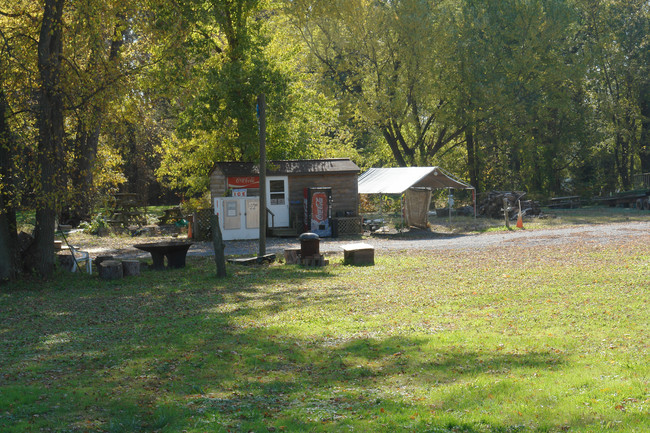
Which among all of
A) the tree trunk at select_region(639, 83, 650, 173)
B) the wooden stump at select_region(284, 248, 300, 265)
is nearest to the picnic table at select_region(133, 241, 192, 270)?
the wooden stump at select_region(284, 248, 300, 265)

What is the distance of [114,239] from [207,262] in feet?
31.6

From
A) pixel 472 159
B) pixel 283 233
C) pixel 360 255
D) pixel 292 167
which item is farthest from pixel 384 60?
pixel 360 255

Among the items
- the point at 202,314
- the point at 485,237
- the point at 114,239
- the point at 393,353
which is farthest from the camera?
the point at 114,239

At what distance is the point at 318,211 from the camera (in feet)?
92.9

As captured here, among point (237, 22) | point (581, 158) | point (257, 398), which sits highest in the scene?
point (237, 22)

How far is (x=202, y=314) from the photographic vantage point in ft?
39.7

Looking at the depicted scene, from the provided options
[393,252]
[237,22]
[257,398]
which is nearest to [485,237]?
[393,252]

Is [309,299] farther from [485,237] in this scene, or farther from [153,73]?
[485,237]

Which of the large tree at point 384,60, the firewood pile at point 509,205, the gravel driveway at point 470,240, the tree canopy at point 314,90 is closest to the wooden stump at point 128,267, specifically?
the tree canopy at point 314,90

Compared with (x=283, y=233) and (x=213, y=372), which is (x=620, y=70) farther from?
(x=213, y=372)

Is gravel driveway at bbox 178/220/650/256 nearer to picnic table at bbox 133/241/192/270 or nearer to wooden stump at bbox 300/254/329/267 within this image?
picnic table at bbox 133/241/192/270

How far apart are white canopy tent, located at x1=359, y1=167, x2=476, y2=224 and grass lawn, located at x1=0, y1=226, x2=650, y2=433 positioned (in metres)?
13.2

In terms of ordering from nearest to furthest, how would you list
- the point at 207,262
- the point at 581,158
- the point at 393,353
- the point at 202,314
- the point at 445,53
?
the point at 393,353
the point at 202,314
the point at 207,262
the point at 445,53
the point at 581,158

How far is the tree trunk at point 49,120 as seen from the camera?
16016 millimetres
